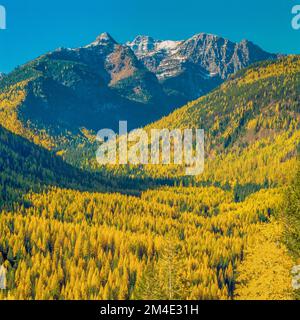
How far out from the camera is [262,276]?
45.4 m

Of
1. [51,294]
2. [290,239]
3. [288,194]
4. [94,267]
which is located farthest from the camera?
[94,267]
